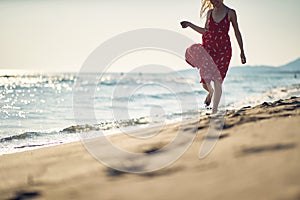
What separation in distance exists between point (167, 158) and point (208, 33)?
2748mm

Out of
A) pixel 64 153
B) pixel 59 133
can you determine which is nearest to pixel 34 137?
pixel 59 133

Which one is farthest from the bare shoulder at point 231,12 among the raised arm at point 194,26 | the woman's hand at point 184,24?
the woman's hand at point 184,24

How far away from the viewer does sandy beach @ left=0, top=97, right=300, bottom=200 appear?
1782mm

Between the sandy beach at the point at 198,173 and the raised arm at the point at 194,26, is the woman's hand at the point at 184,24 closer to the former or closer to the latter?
the raised arm at the point at 194,26

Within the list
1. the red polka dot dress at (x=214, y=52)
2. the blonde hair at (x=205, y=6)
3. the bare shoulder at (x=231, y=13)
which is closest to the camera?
the bare shoulder at (x=231, y=13)

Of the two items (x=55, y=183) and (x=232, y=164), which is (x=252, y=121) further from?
(x=55, y=183)

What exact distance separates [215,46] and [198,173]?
119 inches

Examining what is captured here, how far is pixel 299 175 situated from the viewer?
174 cm

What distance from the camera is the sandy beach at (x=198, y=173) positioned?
5.85 feet

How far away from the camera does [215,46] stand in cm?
484

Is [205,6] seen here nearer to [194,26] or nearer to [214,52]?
[194,26]

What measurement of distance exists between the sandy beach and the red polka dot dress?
5.64 ft

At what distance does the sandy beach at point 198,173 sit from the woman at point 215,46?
66.7 inches

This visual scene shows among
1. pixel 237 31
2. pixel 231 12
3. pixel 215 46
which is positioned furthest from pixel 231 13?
pixel 215 46
